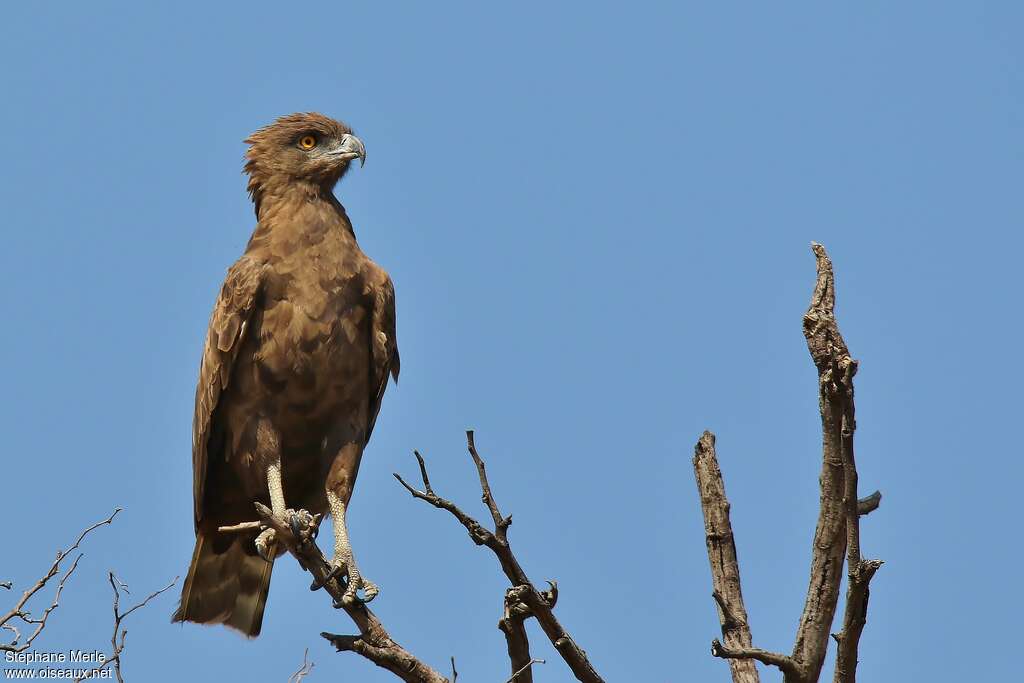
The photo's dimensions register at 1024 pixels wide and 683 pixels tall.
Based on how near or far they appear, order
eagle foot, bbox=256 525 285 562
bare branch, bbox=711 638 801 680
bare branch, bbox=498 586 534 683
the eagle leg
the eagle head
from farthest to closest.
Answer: the eagle head
eagle foot, bbox=256 525 285 562
the eagle leg
bare branch, bbox=498 586 534 683
bare branch, bbox=711 638 801 680

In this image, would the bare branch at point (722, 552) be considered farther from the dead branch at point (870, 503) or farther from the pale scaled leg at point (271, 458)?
the pale scaled leg at point (271, 458)

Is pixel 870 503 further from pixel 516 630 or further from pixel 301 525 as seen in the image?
pixel 301 525

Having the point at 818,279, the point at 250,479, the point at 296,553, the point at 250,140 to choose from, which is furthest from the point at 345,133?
the point at 818,279

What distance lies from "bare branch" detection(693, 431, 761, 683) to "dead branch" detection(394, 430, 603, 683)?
0.64 meters

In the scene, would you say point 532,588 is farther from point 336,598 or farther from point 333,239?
point 333,239

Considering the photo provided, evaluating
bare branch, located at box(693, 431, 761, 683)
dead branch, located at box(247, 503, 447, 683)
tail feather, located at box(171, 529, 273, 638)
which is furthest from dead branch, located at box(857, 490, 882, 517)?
tail feather, located at box(171, 529, 273, 638)

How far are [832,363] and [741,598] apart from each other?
1499 millimetres

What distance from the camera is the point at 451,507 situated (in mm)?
5383

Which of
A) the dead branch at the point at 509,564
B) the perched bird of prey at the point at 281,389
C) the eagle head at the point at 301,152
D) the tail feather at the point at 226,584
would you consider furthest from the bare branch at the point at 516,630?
the eagle head at the point at 301,152

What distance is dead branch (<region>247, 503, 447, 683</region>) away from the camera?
5.50 meters

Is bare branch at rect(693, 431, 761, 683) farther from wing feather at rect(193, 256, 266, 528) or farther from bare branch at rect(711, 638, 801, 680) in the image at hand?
wing feather at rect(193, 256, 266, 528)

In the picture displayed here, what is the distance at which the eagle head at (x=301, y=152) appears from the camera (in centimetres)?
812

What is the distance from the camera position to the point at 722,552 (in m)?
5.76

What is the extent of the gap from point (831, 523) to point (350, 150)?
4344 mm
